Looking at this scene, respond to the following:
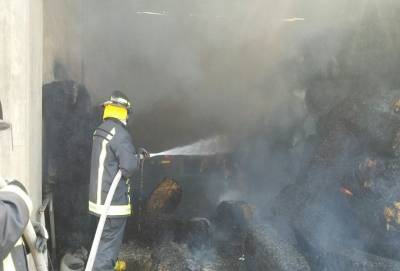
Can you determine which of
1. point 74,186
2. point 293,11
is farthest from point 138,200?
point 293,11

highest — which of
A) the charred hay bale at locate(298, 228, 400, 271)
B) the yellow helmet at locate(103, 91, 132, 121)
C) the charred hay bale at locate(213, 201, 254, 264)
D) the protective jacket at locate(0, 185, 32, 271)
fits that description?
the protective jacket at locate(0, 185, 32, 271)

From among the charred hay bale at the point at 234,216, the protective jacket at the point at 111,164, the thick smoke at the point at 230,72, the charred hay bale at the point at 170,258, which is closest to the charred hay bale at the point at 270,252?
the charred hay bale at the point at 234,216

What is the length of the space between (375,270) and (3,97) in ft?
12.8

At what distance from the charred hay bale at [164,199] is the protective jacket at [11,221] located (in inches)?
173

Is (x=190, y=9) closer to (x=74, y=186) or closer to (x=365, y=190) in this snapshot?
(x=74, y=186)

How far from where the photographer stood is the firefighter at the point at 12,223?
2031mm

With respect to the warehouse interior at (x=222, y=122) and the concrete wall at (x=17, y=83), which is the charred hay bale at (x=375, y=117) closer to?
the warehouse interior at (x=222, y=122)

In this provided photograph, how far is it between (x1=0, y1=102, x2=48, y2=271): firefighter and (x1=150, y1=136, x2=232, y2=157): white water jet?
6.42m

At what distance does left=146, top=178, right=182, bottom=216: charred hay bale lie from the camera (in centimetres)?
663

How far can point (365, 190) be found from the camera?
4.68 meters

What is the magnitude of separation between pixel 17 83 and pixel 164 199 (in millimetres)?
3317

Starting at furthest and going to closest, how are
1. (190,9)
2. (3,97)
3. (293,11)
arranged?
(190,9) < (293,11) < (3,97)

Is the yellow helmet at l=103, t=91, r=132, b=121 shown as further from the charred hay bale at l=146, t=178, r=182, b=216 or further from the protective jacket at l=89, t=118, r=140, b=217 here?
the charred hay bale at l=146, t=178, r=182, b=216

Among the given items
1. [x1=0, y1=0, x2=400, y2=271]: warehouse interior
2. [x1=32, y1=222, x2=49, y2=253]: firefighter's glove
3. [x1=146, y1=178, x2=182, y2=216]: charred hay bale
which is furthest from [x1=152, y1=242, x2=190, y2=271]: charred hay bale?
[x1=32, y1=222, x2=49, y2=253]: firefighter's glove
